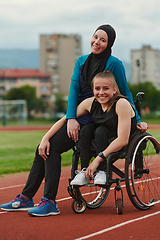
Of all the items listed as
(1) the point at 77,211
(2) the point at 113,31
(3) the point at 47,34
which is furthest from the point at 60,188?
(3) the point at 47,34

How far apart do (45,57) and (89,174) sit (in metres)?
97.6

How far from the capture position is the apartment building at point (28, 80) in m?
87.6

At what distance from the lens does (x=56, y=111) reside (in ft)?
137

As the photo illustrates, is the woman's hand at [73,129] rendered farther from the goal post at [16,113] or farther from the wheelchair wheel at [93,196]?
the goal post at [16,113]

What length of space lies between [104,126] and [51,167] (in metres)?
0.62

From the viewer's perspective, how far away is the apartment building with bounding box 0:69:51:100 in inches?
3450

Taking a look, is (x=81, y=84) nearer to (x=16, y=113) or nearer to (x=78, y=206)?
(x=78, y=206)

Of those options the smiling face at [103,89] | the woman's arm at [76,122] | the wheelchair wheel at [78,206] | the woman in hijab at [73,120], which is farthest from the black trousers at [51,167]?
the smiling face at [103,89]

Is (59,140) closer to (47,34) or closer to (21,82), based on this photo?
(21,82)

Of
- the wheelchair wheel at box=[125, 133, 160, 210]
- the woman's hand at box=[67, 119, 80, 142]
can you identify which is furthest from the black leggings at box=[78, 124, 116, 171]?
the wheelchair wheel at box=[125, 133, 160, 210]

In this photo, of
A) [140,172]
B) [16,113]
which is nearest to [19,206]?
[140,172]

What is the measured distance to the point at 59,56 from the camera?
323 ft

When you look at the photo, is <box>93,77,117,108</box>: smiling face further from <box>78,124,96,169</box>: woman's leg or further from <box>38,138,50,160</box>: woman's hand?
<box>38,138,50,160</box>: woman's hand

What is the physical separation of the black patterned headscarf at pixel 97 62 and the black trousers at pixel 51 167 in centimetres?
50
